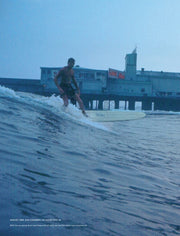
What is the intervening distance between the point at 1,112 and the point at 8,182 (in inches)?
153

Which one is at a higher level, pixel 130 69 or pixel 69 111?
pixel 130 69

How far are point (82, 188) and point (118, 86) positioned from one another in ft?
134

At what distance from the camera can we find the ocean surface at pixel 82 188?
1661mm

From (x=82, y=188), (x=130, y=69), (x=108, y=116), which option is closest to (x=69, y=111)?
(x=108, y=116)

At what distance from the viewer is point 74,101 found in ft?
28.0

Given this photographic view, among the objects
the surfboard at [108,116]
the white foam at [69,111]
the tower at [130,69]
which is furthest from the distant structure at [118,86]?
the white foam at [69,111]

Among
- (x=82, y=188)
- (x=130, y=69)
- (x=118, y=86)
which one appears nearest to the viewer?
(x=82, y=188)

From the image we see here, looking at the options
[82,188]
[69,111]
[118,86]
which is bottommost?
[82,188]

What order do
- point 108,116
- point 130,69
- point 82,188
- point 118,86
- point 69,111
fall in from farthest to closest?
point 130,69 → point 118,86 → point 108,116 → point 69,111 → point 82,188

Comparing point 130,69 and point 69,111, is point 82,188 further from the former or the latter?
point 130,69

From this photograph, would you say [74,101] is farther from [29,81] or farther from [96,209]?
[29,81]

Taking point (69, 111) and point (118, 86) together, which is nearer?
point (69, 111)

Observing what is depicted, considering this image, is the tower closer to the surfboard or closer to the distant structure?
the distant structure

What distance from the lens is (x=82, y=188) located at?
7.62 ft
